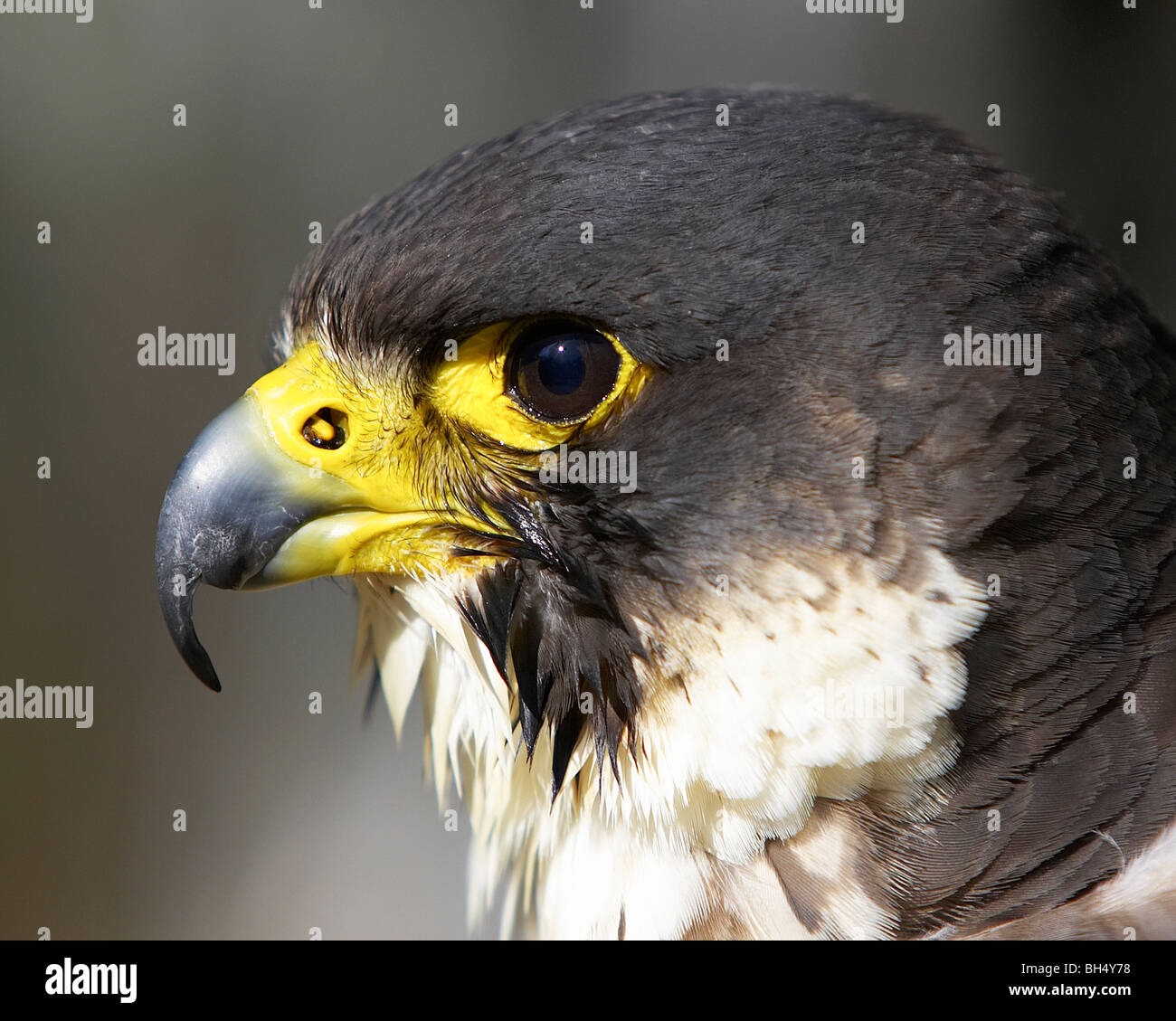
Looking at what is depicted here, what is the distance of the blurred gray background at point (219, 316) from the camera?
2697mm

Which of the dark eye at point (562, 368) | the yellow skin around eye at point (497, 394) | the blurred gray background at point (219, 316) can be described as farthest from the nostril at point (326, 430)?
the blurred gray background at point (219, 316)

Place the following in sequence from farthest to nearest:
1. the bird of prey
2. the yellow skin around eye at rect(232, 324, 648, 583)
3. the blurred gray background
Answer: the blurred gray background, the yellow skin around eye at rect(232, 324, 648, 583), the bird of prey

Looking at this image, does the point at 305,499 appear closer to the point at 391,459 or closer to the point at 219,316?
the point at 391,459

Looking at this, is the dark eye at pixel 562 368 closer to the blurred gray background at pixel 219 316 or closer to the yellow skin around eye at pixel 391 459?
the yellow skin around eye at pixel 391 459

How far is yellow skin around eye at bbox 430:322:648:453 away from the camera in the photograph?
1197 millimetres

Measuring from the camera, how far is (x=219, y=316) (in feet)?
10.5

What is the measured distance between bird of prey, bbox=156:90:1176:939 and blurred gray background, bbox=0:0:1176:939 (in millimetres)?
1411

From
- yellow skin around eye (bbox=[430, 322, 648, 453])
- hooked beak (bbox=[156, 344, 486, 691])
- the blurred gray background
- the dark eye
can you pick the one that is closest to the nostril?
hooked beak (bbox=[156, 344, 486, 691])

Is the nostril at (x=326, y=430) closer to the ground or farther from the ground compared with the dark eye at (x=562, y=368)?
closer to the ground

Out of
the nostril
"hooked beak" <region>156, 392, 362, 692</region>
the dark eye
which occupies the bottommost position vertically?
"hooked beak" <region>156, 392, 362, 692</region>

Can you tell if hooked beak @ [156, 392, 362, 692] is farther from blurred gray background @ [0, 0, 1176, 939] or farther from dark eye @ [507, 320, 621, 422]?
blurred gray background @ [0, 0, 1176, 939]

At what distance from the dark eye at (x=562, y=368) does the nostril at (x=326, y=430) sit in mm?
276

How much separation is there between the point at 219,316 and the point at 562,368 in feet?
7.84
